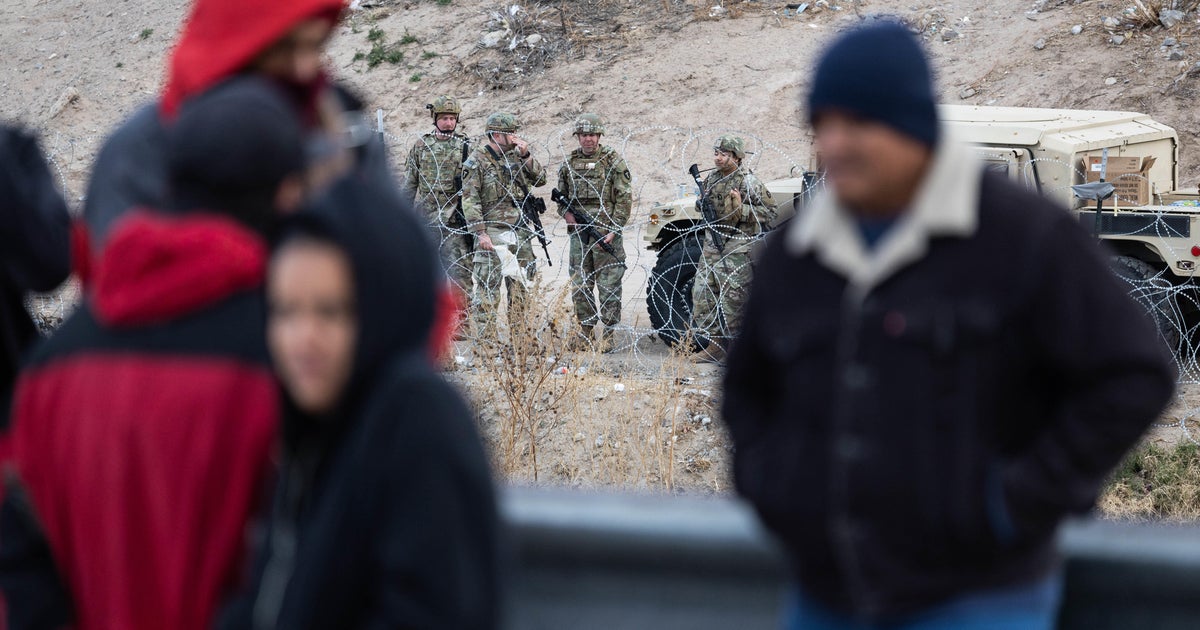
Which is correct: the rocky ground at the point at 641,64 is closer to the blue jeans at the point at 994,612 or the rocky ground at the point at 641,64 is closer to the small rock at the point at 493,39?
the small rock at the point at 493,39

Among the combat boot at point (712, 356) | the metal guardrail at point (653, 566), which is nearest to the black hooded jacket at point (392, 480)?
the metal guardrail at point (653, 566)

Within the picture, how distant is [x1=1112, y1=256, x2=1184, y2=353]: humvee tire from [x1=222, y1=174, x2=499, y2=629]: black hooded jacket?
7.22 metres

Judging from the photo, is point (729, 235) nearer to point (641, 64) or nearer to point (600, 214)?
point (600, 214)

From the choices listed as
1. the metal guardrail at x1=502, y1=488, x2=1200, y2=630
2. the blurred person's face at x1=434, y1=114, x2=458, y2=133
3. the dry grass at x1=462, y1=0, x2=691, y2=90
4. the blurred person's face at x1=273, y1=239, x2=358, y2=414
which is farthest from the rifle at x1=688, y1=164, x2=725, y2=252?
the dry grass at x1=462, y1=0, x2=691, y2=90

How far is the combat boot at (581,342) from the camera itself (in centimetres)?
755

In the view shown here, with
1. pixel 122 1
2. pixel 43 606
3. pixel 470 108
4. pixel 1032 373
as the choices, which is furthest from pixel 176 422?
pixel 122 1

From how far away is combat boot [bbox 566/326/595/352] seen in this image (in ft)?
24.8

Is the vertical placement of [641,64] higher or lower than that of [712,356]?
lower

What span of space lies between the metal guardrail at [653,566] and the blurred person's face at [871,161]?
57cm

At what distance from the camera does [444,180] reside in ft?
35.1

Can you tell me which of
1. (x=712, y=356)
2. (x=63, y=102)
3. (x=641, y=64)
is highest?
(x=712, y=356)

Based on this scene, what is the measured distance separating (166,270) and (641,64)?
22.5 meters

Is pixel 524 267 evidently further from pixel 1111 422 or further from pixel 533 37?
pixel 533 37

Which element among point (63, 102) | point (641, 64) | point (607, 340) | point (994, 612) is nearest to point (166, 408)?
point (994, 612)
